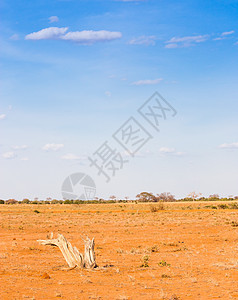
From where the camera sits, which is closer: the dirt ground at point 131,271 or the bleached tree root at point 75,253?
the dirt ground at point 131,271

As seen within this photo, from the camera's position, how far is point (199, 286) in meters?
10.9

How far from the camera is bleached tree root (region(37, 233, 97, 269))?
1338 centimetres

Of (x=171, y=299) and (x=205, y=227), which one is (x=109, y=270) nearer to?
(x=171, y=299)

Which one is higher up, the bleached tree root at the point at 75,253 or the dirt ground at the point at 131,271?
the bleached tree root at the point at 75,253

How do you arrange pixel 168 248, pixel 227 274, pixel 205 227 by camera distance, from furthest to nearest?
1. pixel 205 227
2. pixel 168 248
3. pixel 227 274

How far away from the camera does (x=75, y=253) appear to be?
1352 centimetres

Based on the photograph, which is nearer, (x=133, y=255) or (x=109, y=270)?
(x=109, y=270)

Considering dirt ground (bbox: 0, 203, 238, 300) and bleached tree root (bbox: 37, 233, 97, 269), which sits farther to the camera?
bleached tree root (bbox: 37, 233, 97, 269)

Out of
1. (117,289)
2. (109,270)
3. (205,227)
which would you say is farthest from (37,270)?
(205,227)

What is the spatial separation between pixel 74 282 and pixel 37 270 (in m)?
2.56

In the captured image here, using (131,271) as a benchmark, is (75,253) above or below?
above

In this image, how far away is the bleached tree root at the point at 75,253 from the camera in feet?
43.9

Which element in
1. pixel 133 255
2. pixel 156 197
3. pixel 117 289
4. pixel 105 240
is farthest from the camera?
pixel 156 197

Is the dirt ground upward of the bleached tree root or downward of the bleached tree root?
downward
